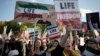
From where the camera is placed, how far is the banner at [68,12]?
8.77 m

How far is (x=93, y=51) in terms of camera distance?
7.23m

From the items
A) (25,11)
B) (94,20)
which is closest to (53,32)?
(94,20)

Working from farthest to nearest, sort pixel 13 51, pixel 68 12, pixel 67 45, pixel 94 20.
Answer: pixel 94 20 → pixel 13 51 → pixel 68 12 → pixel 67 45

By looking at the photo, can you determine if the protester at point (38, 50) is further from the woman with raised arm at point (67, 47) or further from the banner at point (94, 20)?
the banner at point (94, 20)

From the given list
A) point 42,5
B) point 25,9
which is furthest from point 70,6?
point 42,5

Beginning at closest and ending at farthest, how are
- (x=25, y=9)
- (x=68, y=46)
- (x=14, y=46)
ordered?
(x=68, y=46), (x=14, y=46), (x=25, y=9)

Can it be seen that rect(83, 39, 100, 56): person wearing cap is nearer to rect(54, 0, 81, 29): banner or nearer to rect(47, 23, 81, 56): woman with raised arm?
rect(47, 23, 81, 56): woman with raised arm

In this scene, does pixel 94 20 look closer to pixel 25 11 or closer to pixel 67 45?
pixel 67 45

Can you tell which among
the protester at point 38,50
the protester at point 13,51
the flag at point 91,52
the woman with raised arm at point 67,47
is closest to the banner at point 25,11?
the protester at point 13,51

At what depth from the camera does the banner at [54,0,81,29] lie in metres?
8.77

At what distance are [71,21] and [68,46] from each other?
1.63m

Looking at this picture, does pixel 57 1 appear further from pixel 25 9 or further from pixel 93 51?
pixel 25 9

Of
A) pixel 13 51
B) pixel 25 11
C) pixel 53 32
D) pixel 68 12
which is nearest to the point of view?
pixel 68 12

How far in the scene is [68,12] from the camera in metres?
9.00
